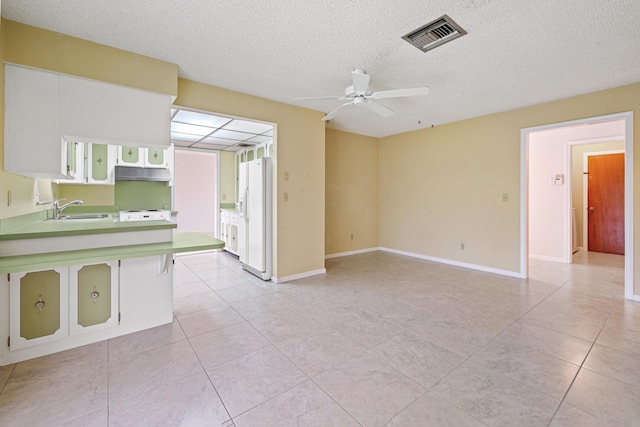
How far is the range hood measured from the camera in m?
4.62

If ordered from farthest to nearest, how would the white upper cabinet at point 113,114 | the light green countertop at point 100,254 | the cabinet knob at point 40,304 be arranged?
the white upper cabinet at point 113,114
the cabinet knob at point 40,304
the light green countertop at point 100,254

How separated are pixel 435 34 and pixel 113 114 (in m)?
2.92

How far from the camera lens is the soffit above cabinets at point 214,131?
377 cm

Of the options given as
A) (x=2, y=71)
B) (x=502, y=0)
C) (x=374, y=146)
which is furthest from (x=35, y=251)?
(x=374, y=146)

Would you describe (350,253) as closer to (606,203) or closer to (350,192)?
(350,192)

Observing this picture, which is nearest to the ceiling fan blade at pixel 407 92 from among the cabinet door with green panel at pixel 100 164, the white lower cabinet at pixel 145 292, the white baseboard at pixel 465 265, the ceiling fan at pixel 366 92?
the ceiling fan at pixel 366 92

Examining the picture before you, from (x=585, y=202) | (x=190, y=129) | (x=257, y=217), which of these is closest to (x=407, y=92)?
(x=257, y=217)

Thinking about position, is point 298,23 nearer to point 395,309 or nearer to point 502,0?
point 502,0

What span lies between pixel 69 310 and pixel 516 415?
3.23 meters

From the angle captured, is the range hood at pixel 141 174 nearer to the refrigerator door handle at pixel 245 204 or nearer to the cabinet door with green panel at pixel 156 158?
the cabinet door with green panel at pixel 156 158

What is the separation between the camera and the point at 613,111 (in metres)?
3.35

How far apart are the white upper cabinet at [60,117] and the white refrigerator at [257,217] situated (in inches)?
60.0

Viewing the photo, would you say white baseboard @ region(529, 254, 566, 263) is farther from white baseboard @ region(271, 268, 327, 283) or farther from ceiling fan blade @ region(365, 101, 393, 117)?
ceiling fan blade @ region(365, 101, 393, 117)

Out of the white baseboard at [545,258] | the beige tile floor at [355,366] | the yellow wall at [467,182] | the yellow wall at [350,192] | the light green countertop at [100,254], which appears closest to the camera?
the beige tile floor at [355,366]
